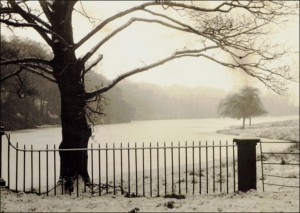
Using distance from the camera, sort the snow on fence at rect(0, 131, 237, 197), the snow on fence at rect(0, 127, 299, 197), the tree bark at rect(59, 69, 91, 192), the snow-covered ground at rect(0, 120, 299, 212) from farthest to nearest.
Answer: the tree bark at rect(59, 69, 91, 192) < the snow on fence at rect(0, 131, 237, 197) < the snow on fence at rect(0, 127, 299, 197) < the snow-covered ground at rect(0, 120, 299, 212)

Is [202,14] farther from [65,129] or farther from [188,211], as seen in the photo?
[188,211]

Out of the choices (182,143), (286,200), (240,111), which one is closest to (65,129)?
(286,200)

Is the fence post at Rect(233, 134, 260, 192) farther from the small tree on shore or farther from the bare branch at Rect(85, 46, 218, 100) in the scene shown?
the small tree on shore

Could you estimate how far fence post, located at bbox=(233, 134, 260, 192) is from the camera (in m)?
8.20

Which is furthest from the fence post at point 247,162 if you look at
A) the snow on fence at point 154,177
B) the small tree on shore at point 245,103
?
the small tree on shore at point 245,103

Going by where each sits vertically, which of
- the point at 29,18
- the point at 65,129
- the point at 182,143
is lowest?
the point at 182,143

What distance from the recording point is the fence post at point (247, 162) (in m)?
8.20

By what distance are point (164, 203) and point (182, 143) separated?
19.8 m

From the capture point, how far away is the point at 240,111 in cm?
6119

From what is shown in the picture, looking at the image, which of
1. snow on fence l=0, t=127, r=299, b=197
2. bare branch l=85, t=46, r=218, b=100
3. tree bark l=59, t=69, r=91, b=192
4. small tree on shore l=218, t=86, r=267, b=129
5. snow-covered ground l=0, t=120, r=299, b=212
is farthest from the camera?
small tree on shore l=218, t=86, r=267, b=129

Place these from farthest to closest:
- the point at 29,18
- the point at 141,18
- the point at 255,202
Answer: the point at 141,18
the point at 29,18
the point at 255,202

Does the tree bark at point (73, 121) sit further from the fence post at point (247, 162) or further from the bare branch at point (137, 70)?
the fence post at point (247, 162)

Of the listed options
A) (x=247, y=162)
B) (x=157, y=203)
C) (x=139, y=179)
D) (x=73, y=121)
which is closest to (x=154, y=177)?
(x=139, y=179)

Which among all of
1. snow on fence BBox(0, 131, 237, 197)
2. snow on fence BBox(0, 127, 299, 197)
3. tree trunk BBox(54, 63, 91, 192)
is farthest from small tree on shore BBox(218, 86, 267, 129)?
tree trunk BBox(54, 63, 91, 192)
